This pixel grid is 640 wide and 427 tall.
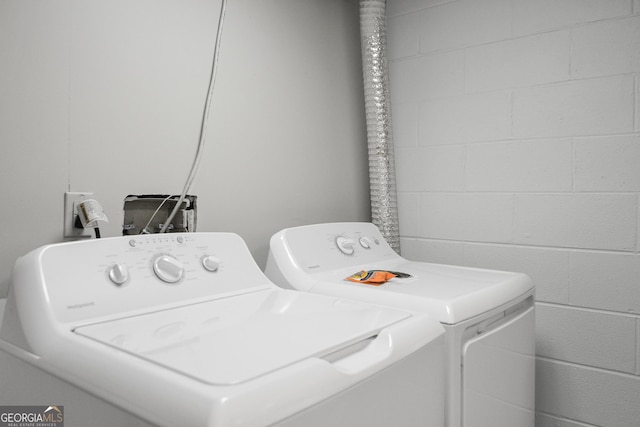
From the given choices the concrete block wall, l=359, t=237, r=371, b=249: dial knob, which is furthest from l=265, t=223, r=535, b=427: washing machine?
the concrete block wall

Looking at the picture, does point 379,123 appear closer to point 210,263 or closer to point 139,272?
point 210,263

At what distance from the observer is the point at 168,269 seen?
3.49 feet

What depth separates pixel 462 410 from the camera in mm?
1040

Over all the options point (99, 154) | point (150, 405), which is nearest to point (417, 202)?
point (99, 154)

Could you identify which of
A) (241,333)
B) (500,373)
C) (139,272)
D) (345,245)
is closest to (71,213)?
(139,272)

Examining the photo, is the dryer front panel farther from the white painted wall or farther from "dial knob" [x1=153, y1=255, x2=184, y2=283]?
the white painted wall

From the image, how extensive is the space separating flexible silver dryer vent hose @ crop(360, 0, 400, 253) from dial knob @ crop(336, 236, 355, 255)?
34cm

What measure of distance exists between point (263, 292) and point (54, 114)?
25.5 inches

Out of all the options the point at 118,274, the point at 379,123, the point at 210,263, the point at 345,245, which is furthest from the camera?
the point at 379,123

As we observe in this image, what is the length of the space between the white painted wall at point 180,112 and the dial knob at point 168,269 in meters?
0.27

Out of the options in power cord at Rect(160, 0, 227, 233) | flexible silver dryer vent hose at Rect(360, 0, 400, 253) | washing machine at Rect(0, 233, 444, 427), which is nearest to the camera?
washing machine at Rect(0, 233, 444, 427)

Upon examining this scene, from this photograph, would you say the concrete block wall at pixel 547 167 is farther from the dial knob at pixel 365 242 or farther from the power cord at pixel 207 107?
the power cord at pixel 207 107

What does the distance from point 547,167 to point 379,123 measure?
62cm

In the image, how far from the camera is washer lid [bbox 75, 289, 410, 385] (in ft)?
2.19
